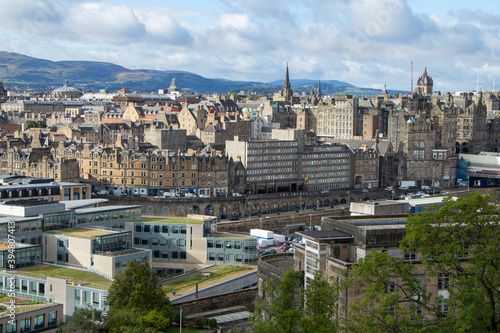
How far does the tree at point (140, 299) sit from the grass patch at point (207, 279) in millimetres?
10994

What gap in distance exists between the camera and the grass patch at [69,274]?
201ft

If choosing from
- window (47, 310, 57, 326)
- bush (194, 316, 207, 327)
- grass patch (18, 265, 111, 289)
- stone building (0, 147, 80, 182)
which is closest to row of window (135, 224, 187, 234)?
grass patch (18, 265, 111, 289)

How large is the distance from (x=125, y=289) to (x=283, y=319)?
1761 centimetres

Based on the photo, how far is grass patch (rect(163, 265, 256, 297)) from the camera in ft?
225

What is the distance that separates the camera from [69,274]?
6281 centimetres

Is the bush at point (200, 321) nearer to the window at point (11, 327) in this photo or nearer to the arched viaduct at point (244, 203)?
the window at point (11, 327)

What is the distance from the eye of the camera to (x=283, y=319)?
4078 centimetres

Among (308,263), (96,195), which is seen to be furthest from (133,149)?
(308,263)

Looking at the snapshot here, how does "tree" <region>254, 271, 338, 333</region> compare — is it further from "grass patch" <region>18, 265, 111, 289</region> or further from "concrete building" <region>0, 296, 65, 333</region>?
"grass patch" <region>18, 265, 111, 289</region>

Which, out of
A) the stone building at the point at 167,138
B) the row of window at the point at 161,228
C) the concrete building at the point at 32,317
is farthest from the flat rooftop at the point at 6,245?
the stone building at the point at 167,138

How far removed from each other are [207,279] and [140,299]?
18.2 m

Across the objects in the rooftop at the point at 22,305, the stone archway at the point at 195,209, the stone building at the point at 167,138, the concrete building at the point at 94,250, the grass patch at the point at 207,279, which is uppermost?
the stone building at the point at 167,138

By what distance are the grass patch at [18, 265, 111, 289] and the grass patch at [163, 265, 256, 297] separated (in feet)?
22.9

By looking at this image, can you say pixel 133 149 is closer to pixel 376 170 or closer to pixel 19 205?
pixel 376 170
